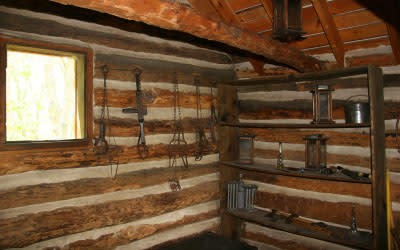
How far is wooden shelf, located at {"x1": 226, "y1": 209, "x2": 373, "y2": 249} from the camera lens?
296 cm

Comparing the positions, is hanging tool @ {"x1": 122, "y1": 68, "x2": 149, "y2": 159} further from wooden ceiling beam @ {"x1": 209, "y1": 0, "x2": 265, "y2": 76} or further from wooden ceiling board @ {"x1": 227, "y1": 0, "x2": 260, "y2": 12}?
wooden ceiling board @ {"x1": 227, "y1": 0, "x2": 260, "y2": 12}

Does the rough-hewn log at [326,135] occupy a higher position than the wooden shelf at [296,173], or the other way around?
the rough-hewn log at [326,135]

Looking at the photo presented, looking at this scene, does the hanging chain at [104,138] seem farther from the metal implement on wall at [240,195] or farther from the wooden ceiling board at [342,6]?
the wooden ceiling board at [342,6]

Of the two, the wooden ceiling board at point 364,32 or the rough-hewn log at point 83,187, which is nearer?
the rough-hewn log at point 83,187

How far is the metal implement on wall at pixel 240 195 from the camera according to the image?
399cm

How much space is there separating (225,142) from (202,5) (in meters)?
1.80

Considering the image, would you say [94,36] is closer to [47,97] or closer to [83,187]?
[47,97]

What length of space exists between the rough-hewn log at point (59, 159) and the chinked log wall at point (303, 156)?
1646 mm

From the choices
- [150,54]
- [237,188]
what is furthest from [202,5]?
[237,188]

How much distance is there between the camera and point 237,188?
3984 millimetres

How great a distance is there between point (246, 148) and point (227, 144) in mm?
298

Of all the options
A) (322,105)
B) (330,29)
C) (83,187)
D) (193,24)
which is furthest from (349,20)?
(83,187)

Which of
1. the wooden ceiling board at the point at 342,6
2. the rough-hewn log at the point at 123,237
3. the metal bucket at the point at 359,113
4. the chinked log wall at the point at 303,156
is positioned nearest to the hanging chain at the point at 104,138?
the rough-hewn log at the point at 123,237

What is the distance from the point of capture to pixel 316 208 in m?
3.62
